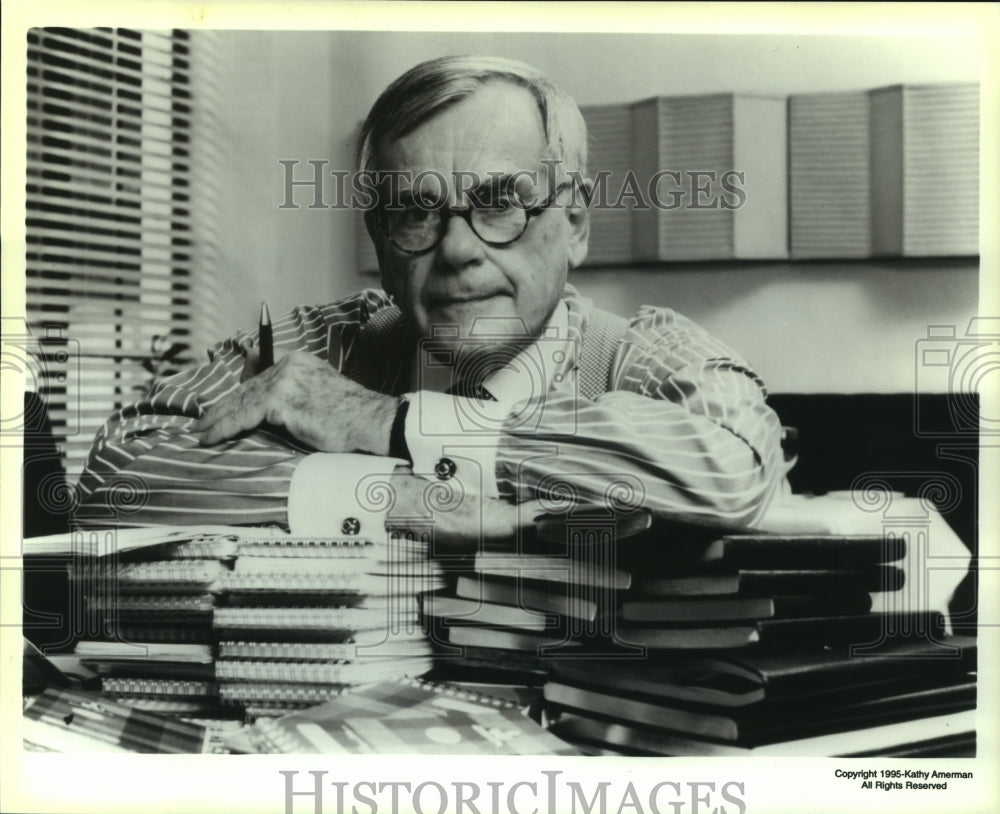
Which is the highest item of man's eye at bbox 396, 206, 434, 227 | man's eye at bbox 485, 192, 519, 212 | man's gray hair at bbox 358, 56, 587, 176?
man's gray hair at bbox 358, 56, 587, 176

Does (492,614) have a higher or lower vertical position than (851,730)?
higher

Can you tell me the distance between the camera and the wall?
5.86 ft

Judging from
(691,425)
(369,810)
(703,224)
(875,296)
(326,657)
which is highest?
(703,224)

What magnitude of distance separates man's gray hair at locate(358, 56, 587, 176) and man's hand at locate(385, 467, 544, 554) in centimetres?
58

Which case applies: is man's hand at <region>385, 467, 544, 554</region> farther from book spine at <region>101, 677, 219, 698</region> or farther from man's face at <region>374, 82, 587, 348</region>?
book spine at <region>101, 677, 219, 698</region>

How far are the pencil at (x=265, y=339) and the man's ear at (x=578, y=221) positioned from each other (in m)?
0.54

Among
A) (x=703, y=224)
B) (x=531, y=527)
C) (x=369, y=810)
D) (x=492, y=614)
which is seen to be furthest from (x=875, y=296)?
(x=369, y=810)

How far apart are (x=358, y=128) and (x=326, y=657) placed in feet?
3.04

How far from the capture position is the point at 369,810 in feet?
5.87

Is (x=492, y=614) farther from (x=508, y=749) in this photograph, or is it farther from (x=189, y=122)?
(x=189, y=122)

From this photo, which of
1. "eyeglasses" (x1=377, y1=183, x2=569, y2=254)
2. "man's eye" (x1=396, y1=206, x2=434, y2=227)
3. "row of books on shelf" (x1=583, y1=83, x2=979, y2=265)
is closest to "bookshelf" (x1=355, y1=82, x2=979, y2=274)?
"row of books on shelf" (x1=583, y1=83, x2=979, y2=265)

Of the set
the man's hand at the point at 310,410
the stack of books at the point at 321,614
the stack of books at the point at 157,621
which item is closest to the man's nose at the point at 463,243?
the man's hand at the point at 310,410

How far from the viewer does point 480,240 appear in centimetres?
176

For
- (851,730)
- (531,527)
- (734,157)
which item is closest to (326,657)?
(531,527)
